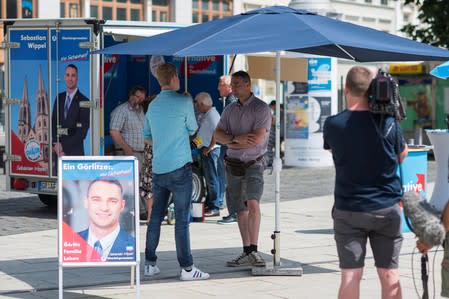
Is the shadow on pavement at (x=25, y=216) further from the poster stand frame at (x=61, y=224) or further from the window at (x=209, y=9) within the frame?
the window at (x=209, y=9)

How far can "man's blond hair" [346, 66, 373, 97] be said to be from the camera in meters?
5.80

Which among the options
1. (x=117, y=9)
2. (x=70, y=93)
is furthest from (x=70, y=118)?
(x=117, y=9)

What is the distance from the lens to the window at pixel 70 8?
34469 mm

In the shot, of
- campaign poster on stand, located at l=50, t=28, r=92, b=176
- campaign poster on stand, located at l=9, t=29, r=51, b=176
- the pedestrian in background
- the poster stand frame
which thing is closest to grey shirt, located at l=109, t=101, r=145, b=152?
the pedestrian in background

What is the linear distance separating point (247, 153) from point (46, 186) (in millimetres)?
5075

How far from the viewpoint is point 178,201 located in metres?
8.16

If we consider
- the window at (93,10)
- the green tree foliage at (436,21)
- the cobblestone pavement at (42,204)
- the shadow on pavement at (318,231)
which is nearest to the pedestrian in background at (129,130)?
the cobblestone pavement at (42,204)

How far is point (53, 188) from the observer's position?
1314cm

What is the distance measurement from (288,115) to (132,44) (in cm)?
1448

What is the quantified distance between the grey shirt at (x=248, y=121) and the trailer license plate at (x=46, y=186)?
476 cm

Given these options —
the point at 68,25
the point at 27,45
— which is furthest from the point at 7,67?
the point at 68,25

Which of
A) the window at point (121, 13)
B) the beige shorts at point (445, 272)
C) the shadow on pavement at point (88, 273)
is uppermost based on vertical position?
the window at point (121, 13)

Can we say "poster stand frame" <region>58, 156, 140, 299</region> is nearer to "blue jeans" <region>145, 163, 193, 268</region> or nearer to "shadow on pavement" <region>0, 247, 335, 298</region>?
"shadow on pavement" <region>0, 247, 335, 298</region>

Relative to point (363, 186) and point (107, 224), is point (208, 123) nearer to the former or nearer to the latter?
point (107, 224)
